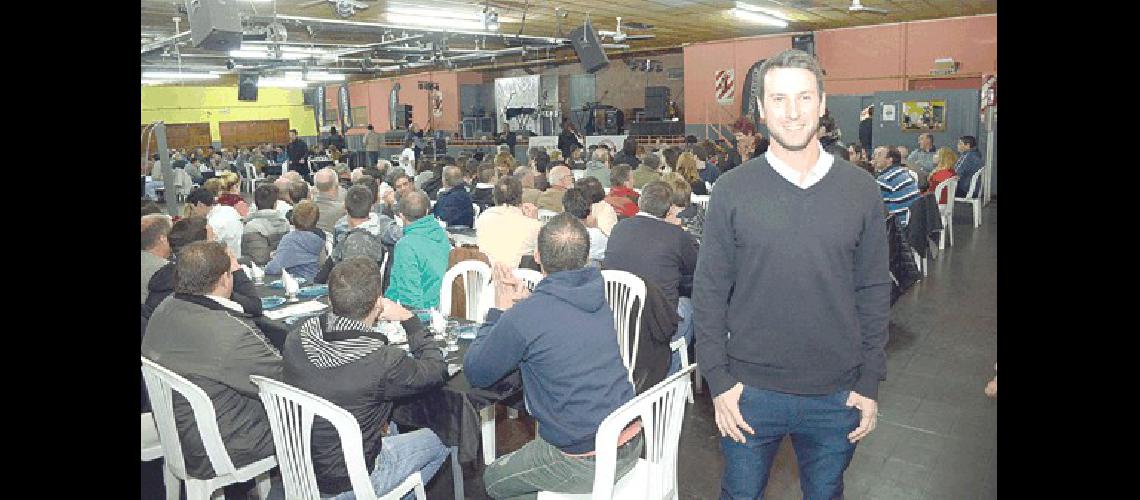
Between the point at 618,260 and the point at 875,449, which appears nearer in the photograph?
the point at 875,449

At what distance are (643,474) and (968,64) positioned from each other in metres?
11.6

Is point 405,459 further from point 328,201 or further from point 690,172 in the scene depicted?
point 690,172

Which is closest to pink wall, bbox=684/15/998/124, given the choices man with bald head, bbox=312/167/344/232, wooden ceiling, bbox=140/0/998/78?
wooden ceiling, bbox=140/0/998/78

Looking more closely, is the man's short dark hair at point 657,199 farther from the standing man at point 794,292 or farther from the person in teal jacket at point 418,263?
the standing man at point 794,292

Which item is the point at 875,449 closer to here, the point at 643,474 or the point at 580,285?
the point at 643,474

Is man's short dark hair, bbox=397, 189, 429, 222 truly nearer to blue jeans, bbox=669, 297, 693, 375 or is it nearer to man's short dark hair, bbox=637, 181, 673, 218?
man's short dark hair, bbox=637, 181, 673, 218

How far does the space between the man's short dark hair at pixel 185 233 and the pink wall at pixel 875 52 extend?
1044 centimetres

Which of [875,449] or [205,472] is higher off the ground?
[205,472]

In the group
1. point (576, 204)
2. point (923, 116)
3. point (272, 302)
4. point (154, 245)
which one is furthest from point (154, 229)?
point (923, 116)

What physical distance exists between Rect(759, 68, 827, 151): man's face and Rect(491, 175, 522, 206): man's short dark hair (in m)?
3.33

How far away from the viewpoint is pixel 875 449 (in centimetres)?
340

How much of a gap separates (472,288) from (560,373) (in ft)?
6.43

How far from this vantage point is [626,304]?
3.51 meters
